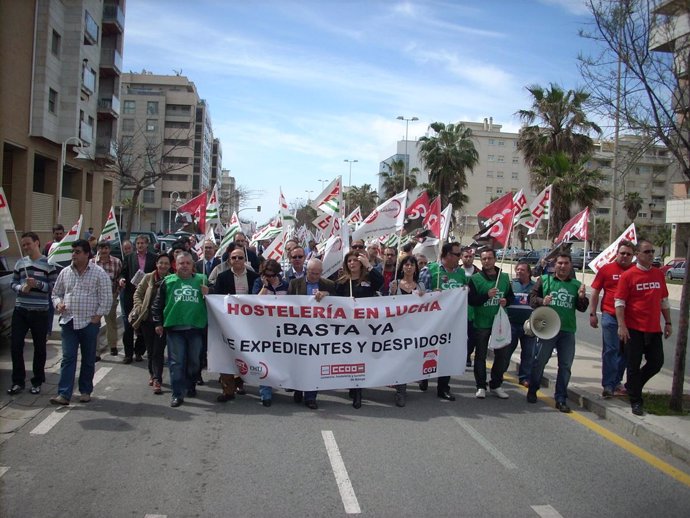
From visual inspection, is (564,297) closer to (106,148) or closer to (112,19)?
(106,148)

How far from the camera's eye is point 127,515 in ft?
13.2

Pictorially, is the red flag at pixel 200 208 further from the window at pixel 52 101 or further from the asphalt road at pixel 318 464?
the window at pixel 52 101

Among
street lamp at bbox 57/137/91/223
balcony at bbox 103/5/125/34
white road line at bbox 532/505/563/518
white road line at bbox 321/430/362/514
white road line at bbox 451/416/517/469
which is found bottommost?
white road line at bbox 321/430/362/514

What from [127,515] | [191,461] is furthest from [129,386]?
[127,515]

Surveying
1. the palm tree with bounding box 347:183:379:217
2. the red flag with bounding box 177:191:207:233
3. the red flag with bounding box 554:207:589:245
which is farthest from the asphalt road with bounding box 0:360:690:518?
the palm tree with bounding box 347:183:379:217

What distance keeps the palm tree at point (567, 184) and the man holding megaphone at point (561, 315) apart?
74.3 feet

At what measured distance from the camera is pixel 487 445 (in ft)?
18.7

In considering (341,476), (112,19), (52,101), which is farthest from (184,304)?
(112,19)

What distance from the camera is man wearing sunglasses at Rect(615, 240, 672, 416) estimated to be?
263 inches

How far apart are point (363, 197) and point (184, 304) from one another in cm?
8074

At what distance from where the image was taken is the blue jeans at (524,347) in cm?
807

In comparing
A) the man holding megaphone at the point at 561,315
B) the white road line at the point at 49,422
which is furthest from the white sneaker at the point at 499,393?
the white road line at the point at 49,422

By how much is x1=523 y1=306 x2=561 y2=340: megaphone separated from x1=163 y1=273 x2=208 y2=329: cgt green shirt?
13.2 feet

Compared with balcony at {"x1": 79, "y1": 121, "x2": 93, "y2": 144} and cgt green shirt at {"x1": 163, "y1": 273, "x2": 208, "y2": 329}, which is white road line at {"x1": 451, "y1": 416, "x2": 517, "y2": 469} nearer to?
cgt green shirt at {"x1": 163, "y1": 273, "x2": 208, "y2": 329}
